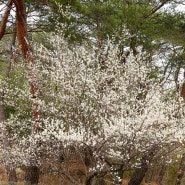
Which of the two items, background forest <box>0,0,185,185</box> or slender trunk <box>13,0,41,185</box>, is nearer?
background forest <box>0,0,185,185</box>

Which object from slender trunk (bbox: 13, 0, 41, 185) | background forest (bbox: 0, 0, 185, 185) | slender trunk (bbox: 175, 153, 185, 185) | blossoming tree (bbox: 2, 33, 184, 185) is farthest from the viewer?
slender trunk (bbox: 175, 153, 185, 185)

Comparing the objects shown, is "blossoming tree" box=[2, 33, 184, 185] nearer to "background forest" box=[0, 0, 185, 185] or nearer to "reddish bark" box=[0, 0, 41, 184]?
"background forest" box=[0, 0, 185, 185]

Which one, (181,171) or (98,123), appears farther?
(181,171)

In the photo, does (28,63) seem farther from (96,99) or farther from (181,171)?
(181,171)

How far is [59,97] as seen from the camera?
7441 millimetres

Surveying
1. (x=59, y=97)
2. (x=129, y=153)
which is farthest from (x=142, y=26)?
(x=129, y=153)

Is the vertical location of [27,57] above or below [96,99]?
above

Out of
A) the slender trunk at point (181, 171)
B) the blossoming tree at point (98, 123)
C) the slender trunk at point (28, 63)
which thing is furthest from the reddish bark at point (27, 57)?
the slender trunk at point (181, 171)

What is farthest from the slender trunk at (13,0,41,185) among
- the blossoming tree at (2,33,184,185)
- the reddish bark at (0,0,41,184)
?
the blossoming tree at (2,33,184,185)

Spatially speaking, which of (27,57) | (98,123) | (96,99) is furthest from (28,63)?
(98,123)

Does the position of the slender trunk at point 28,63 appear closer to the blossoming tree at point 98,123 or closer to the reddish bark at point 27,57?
the reddish bark at point 27,57

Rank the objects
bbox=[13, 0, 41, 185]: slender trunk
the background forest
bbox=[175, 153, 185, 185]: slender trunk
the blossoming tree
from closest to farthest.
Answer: the blossoming tree < the background forest < bbox=[13, 0, 41, 185]: slender trunk < bbox=[175, 153, 185, 185]: slender trunk

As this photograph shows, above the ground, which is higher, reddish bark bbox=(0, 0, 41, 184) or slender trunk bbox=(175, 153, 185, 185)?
reddish bark bbox=(0, 0, 41, 184)

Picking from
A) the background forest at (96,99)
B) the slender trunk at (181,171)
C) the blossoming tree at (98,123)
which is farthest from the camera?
the slender trunk at (181,171)
